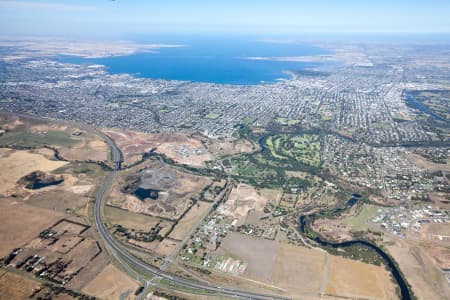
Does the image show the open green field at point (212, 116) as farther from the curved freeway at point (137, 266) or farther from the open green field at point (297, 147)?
the curved freeway at point (137, 266)

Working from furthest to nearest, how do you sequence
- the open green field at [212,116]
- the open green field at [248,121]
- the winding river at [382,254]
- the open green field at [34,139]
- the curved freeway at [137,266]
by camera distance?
the open green field at [212,116], the open green field at [248,121], the open green field at [34,139], the winding river at [382,254], the curved freeway at [137,266]

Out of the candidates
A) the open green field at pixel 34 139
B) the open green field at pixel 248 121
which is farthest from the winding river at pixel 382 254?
the open green field at pixel 34 139

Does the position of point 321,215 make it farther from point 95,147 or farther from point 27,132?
point 27,132

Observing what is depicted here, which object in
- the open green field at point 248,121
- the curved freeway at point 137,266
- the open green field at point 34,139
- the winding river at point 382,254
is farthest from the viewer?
the open green field at point 248,121

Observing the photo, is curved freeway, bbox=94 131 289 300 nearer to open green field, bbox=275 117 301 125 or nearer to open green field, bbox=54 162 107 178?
open green field, bbox=54 162 107 178

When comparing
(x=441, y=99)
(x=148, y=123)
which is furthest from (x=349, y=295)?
(x=441, y=99)

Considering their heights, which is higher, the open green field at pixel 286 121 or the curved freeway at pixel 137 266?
the open green field at pixel 286 121

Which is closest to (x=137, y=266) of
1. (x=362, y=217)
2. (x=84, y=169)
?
(x=84, y=169)

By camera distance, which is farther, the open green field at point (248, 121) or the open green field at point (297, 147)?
the open green field at point (248, 121)
